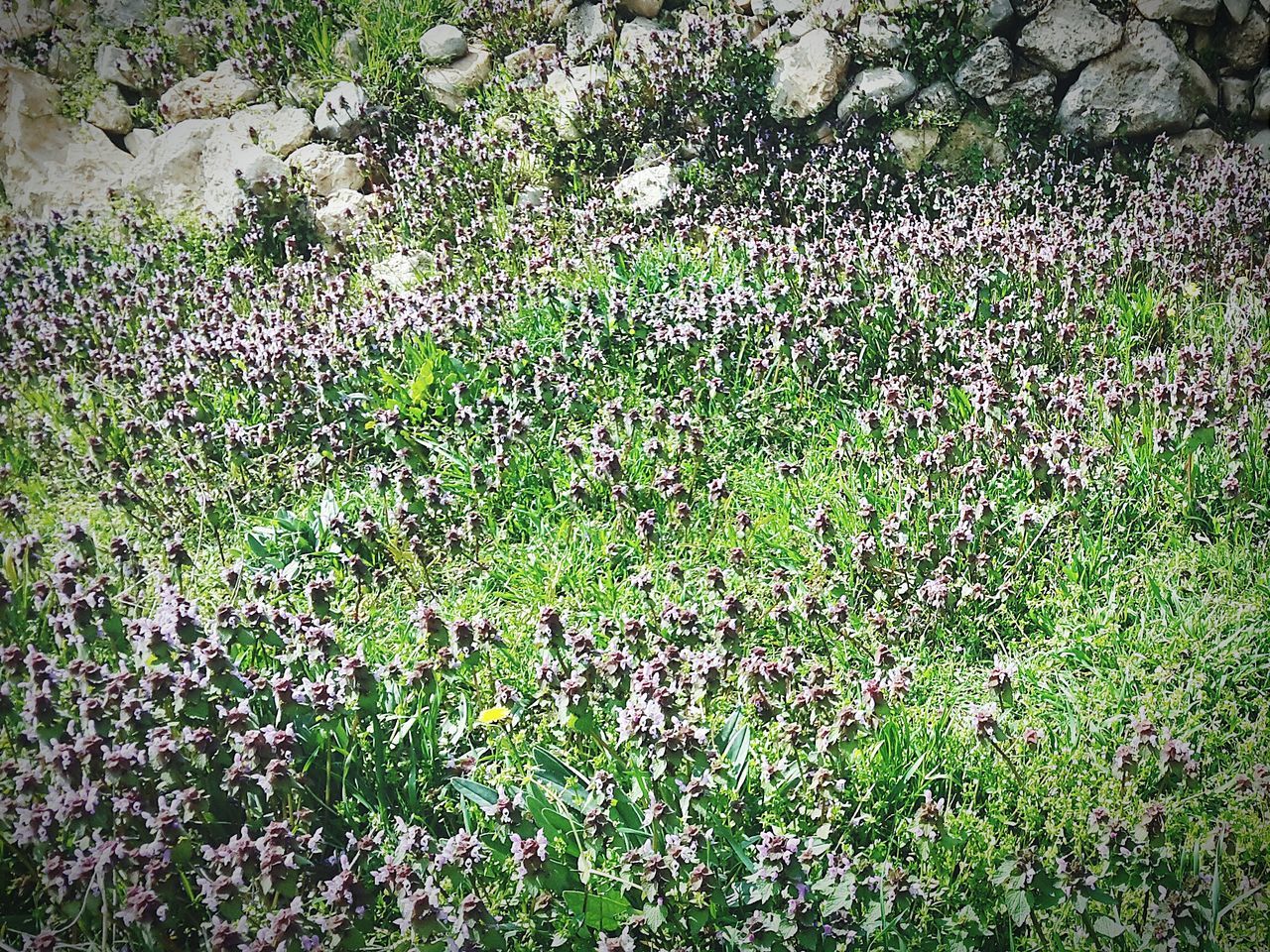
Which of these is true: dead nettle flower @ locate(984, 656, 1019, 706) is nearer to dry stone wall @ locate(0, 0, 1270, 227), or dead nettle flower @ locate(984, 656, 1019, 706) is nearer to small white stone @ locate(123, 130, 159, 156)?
dry stone wall @ locate(0, 0, 1270, 227)

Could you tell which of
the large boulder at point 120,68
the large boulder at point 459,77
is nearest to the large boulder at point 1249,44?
the large boulder at point 459,77

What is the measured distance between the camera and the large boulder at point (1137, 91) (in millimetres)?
5164

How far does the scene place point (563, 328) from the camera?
445 cm

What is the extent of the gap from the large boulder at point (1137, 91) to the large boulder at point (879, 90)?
895 mm

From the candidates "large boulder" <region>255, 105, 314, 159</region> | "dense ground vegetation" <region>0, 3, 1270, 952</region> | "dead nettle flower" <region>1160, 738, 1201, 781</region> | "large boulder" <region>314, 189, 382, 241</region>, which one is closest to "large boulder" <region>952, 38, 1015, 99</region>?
"dense ground vegetation" <region>0, 3, 1270, 952</region>

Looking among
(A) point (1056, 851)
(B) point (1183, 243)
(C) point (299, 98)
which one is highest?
(C) point (299, 98)

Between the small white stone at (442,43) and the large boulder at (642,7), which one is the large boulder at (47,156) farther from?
the large boulder at (642,7)

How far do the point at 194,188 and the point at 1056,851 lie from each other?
19.4 feet

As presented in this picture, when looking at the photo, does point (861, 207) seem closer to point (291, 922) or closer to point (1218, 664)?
point (1218, 664)

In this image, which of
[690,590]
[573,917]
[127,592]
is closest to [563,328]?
[690,590]

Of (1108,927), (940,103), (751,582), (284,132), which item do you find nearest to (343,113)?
(284,132)

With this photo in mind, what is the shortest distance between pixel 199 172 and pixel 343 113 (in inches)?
38.4

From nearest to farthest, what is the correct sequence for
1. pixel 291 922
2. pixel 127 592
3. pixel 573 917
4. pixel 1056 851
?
1. pixel 291 922
2. pixel 573 917
3. pixel 1056 851
4. pixel 127 592

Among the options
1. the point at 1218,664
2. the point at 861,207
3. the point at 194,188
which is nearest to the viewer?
the point at 1218,664
